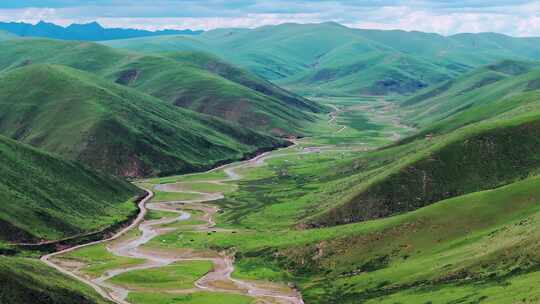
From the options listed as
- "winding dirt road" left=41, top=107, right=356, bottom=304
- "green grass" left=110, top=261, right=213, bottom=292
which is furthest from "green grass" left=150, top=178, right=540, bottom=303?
"green grass" left=110, top=261, right=213, bottom=292

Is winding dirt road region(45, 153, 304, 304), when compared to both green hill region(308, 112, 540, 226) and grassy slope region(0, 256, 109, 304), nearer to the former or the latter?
grassy slope region(0, 256, 109, 304)

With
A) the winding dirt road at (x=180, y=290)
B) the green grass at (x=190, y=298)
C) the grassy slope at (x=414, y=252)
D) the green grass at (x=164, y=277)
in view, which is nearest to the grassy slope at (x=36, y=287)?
the green grass at (x=190, y=298)

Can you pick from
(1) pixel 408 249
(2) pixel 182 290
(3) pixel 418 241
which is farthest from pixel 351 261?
(2) pixel 182 290

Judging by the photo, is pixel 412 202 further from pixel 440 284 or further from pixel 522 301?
pixel 522 301

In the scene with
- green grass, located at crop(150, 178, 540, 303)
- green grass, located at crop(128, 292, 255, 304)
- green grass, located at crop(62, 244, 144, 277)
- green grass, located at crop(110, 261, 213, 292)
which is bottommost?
green grass, located at crop(62, 244, 144, 277)

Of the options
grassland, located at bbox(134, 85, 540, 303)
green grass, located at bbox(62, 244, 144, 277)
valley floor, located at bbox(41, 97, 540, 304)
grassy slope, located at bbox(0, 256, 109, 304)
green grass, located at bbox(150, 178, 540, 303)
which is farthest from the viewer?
green grass, located at bbox(62, 244, 144, 277)

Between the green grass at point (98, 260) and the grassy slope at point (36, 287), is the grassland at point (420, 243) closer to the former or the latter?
the green grass at point (98, 260)
